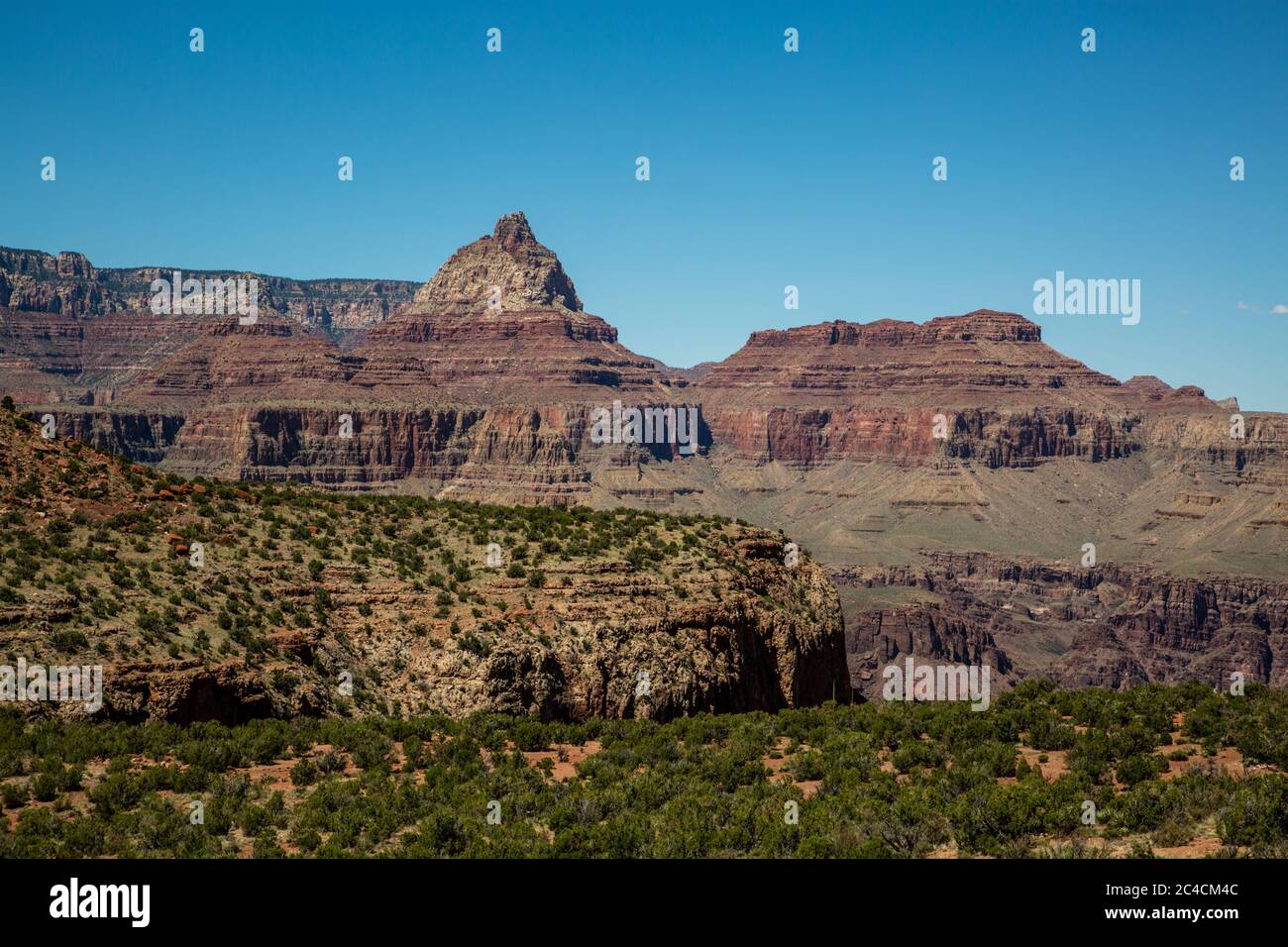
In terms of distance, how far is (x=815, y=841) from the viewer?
2128 cm

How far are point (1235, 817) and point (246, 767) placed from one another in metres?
21.6

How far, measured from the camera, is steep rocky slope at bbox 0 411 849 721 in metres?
34.8

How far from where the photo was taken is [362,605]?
41.2 metres

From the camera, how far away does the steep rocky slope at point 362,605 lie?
3478 cm

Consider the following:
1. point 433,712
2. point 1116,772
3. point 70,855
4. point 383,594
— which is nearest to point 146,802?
point 70,855

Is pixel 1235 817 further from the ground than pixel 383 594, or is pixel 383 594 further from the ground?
pixel 383 594

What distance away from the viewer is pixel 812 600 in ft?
174
